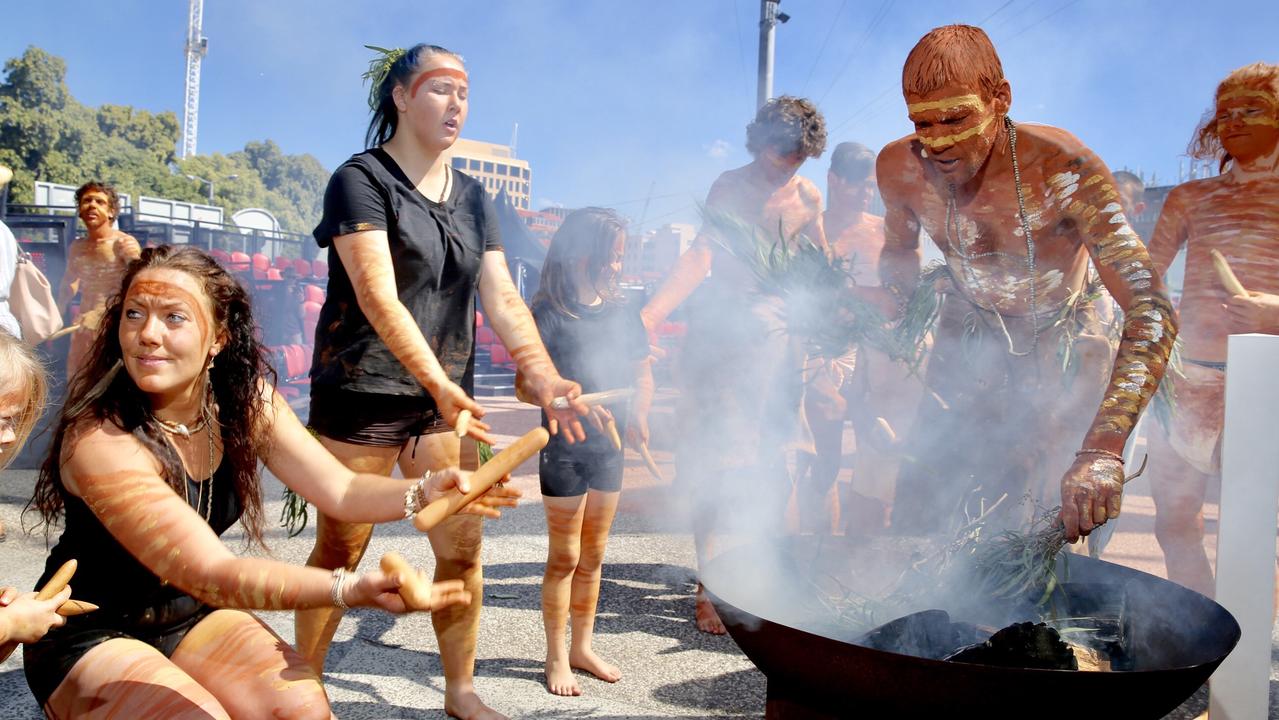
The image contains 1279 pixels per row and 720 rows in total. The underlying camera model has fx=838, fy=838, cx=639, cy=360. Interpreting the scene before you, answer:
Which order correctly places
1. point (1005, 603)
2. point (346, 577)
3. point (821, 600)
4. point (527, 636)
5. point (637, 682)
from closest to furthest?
point (346, 577) → point (1005, 603) → point (821, 600) → point (637, 682) → point (527, 636)

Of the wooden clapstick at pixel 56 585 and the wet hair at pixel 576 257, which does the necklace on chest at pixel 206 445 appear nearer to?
the wooden clapstick at pixel 56 585

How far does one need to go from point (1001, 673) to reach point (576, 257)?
6.99ft

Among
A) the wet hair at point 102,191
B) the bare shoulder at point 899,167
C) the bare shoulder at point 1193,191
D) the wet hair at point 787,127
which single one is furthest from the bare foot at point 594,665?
the wet hair at point 102,191

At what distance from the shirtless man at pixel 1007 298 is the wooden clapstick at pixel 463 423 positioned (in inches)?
51.1

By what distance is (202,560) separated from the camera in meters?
1.59

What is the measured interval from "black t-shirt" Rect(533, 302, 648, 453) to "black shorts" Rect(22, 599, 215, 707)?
1.48 meters

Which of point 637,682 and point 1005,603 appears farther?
point 637,682

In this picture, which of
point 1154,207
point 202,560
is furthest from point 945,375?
point 1154,207

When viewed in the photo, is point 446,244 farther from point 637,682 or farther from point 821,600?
point 637,682

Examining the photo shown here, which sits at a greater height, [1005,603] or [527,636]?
[1005,603]

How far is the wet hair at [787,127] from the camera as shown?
3684mm

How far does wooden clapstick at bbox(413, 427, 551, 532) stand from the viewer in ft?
5.38

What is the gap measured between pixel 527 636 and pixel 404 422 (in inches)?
53.1

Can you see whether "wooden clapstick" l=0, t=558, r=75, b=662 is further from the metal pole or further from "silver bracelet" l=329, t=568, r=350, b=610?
the metal pole
